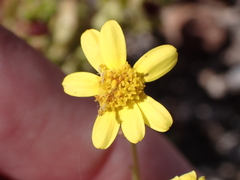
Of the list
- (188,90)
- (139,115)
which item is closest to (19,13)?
(188,90)

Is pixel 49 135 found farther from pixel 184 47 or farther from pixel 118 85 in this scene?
pixel 184 47

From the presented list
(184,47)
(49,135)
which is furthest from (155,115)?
(184,47)

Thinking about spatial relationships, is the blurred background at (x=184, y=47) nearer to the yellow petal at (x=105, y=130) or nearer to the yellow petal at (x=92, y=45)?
the yellow petal at (x=92, y=45)


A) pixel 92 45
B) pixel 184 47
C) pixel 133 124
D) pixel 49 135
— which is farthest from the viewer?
pixel 184 47

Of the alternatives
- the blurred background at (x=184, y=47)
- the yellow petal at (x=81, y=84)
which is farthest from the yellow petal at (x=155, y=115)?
the blurred background at (x=184, y=47)

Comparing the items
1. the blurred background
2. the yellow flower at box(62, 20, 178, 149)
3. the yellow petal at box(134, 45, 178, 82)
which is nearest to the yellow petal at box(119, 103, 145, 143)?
the yellow flower at box(62, 20, 178, 149)

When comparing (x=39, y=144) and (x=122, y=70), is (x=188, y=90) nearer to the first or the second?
(x=39, y=144)
